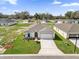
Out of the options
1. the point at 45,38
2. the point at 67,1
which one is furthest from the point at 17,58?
the point at 45,38

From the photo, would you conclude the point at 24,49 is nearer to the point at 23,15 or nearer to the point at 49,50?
the point at 49,50

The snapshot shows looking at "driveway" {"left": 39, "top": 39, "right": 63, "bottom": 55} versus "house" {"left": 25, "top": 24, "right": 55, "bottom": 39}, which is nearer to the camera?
"driveway" {"left": 39, "top": 39, "right": 63, "bottom": 55}

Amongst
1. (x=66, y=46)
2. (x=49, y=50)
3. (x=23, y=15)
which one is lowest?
(x=23, y=15)

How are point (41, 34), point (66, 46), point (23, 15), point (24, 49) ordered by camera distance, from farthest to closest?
point (23, 15)
point (41, 34)
point (66, 46)
point (24, 49)

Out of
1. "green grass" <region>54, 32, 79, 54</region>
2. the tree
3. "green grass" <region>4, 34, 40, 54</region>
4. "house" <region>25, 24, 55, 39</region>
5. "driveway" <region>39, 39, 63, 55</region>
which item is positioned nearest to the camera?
"driveway" <region>39, 39, 63, 55</region>

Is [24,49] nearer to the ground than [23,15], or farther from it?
farther from it

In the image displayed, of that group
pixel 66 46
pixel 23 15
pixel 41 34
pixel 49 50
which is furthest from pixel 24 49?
pixel 23 15

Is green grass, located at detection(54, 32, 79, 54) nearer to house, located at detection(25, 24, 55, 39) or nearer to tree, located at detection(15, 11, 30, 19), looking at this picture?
house, located at detection(25, 24, 55, 39)

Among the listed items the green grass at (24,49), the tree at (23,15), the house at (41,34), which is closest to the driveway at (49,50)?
the green grass at (24,49)

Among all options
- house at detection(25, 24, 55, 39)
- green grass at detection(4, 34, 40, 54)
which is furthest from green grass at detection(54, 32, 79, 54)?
house at detection(25, 24, 55, 39)

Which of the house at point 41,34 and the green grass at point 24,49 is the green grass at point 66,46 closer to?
the green grass at point 24,49

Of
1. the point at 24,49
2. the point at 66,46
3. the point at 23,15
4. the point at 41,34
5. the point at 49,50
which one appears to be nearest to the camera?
the point at 49,50

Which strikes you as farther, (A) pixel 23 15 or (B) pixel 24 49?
(A) pixel 23 15
